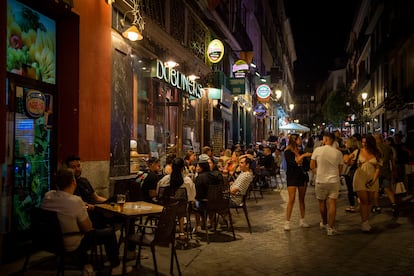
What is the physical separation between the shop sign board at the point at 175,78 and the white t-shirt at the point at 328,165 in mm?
4998

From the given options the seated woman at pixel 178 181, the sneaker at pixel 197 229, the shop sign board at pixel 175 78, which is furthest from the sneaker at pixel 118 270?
the shop sign board at pixel 175 78

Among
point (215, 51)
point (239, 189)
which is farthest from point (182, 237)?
point (215, 51)

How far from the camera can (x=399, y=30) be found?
26.9m

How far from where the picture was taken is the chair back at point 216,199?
7.63 m

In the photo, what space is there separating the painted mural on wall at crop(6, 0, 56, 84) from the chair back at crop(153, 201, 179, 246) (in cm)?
313

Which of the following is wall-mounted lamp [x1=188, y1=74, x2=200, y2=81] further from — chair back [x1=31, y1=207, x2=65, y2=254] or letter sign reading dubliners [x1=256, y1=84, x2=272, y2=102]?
letter sign reading dubliners [x1=256, y1=84, x2=272, y2=102]

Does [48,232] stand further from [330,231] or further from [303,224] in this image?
[303,224]

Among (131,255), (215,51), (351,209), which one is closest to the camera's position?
(131,255)

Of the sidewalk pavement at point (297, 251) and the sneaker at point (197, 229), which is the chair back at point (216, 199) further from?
the sneaker at point (197, 229)

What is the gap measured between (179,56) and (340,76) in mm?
80629

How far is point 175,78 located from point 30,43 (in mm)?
6412

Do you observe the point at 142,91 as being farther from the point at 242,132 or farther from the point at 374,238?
the point at 242,132

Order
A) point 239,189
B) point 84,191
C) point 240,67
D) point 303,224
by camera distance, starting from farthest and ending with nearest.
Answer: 1. point 240,67
2. point 303,224
3. point 239,189
4. point 84,191

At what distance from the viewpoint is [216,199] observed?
25.3 ft
